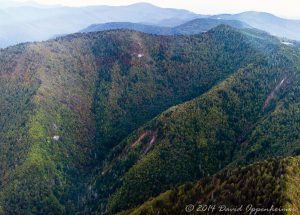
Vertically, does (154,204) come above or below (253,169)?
below

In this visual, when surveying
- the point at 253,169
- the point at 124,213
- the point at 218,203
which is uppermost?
the point at 253,169

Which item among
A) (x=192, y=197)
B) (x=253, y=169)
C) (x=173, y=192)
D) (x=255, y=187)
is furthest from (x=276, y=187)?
(x=173, y=192)

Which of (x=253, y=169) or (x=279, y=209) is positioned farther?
(x=253, y=169)

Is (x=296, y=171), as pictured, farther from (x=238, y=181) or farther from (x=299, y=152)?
(x=299, y=152)

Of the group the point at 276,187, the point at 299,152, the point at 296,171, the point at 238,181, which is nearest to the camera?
the point at 276,187

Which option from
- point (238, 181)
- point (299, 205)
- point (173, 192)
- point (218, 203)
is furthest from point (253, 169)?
point (173, 192)

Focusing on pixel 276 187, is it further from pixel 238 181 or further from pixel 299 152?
pixel 299 152

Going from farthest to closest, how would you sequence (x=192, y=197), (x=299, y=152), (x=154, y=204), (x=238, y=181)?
(x=299, y=152) < (x=154, y=204) < (x=192, y=197) < (x=238, y=181)
